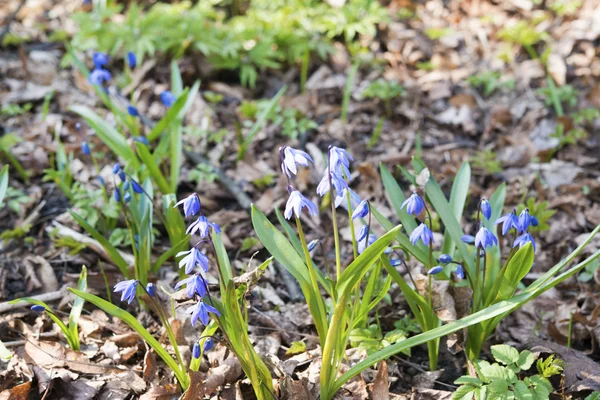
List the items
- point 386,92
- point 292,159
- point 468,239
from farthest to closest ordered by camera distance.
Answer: point 386,92 → point 468,239 → point 292,159

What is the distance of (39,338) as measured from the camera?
2.67 m

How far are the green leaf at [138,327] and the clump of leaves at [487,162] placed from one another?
8.47ft

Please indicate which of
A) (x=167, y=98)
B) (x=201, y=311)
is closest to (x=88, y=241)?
(x=167, y=98)

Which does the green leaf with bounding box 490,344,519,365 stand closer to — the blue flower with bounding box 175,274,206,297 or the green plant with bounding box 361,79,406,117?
the blue flower with bounding box 175,274,206,297

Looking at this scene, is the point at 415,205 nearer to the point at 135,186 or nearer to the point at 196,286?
the point at 196,286

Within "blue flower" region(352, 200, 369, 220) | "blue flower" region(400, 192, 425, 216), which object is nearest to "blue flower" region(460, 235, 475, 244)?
"blue flower" region(400, 192, 425, 216)

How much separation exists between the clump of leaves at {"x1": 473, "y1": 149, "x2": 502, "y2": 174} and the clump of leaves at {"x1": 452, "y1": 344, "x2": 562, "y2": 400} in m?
1.91

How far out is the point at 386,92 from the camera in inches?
183

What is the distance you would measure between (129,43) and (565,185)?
3.63 m

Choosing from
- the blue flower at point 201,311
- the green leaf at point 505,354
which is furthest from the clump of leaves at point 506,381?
the blue flower at point 201,311

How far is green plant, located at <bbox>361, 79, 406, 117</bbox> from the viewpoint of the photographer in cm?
464

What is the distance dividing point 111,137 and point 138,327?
1597mm

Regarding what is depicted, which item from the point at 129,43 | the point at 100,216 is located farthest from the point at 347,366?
the point at 129,43

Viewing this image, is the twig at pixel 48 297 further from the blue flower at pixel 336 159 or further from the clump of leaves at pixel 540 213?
the clump of leaves at pixel 540 213
